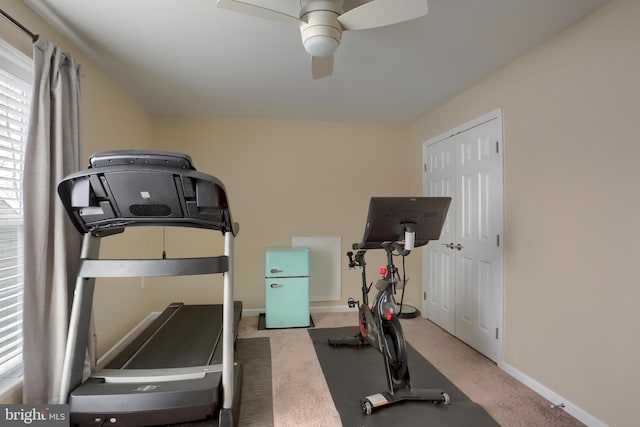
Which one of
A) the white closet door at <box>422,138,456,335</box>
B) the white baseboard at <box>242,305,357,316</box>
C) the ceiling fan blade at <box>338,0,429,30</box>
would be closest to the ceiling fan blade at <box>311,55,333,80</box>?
the ceiling fan blade at <box>338,0,429,30</box>

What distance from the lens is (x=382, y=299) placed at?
81.7 inches

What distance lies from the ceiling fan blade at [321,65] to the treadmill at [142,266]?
100 centimetres

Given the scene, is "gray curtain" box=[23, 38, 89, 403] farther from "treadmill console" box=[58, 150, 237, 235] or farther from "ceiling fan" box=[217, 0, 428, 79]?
"ceiling fan" box=[217, 0, 428, 79]

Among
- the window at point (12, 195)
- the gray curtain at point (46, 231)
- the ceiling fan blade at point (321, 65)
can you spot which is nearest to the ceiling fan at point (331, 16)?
the ceiling fan blade at point (321, 65)

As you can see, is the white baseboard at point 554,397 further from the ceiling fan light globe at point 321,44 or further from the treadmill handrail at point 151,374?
the ceiling fan light globe at point 321,44

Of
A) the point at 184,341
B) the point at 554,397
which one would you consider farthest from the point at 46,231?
the point at 554,397

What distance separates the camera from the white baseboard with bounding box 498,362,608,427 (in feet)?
5.66

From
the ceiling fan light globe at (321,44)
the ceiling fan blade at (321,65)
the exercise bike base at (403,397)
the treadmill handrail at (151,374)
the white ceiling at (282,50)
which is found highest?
the white ceiling at (282,50)

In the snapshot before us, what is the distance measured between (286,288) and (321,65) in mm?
2286

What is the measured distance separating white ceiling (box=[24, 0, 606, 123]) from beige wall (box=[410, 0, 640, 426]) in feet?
0.75

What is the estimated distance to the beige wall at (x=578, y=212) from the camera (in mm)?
1573

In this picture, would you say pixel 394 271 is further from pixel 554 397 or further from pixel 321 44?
pixel 321 44

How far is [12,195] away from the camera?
1628 mm

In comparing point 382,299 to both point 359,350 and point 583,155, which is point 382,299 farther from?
point 583,155
